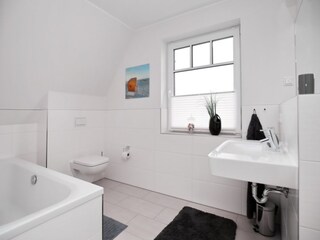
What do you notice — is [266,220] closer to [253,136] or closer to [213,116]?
[253,136]

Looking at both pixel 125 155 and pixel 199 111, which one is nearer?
pixel 199 111

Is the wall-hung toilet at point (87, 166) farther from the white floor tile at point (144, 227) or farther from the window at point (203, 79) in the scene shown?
the window at point (203, 79)

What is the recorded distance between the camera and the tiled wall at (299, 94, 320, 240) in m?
0.83

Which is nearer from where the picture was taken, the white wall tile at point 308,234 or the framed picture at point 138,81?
the white wall tile at point 308,234

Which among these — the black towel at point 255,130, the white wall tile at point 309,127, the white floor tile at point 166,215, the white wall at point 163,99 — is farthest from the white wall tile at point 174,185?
the white wall tile at point 309,127

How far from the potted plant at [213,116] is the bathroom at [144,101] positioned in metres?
0.07

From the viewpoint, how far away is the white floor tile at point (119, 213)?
69.6 inches

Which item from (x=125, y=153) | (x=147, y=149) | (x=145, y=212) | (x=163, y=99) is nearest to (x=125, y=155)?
(x=125, y=153)

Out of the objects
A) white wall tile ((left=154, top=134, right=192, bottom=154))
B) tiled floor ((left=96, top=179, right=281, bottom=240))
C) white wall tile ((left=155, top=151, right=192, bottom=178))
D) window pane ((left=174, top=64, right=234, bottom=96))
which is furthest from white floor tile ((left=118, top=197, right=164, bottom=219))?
window pane ((left=174, top=64, right=234, bottom=96))

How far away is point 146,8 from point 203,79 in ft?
3.65

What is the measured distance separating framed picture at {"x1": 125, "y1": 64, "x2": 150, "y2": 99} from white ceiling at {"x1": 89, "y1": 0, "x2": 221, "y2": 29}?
2.03ft

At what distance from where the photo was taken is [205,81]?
7.23 feet

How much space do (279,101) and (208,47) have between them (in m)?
1.08

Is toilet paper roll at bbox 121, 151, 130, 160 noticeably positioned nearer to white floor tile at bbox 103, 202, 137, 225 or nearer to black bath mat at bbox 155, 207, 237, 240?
white floor tile at bbox 103, 202, 137, 225
